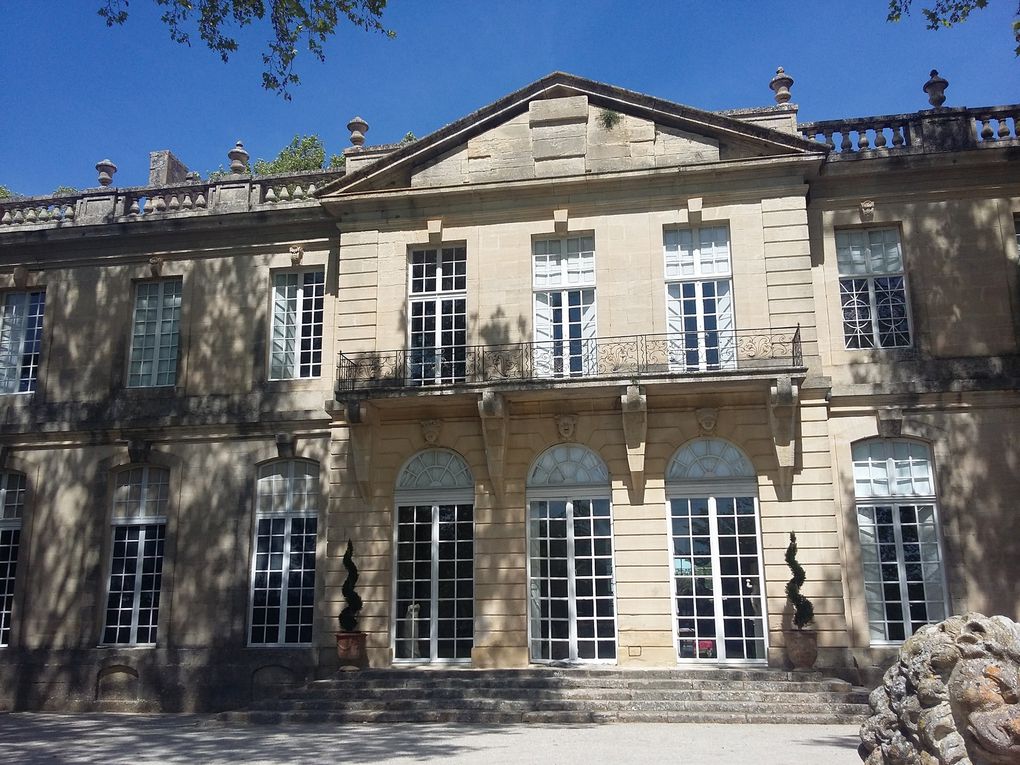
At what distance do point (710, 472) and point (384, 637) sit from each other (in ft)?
18.8

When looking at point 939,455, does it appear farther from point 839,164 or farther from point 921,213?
point 839,164

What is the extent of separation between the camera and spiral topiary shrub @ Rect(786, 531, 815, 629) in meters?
12.8

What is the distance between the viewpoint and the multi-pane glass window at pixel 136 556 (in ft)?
52.2

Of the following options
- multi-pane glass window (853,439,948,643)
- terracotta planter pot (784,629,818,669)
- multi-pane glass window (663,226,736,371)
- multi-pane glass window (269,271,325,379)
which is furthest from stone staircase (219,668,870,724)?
multi-pane glass window (269,271,325,379)

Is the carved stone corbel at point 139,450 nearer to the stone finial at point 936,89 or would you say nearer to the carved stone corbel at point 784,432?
the carved stone corbel at point 784,432

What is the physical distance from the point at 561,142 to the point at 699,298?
3.56 meters

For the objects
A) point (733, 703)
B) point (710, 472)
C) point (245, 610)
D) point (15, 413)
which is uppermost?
point (15, 413)

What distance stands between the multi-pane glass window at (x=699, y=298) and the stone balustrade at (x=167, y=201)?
6.55 metres

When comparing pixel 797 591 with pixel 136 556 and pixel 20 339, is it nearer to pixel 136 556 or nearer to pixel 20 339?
pixel 136 556

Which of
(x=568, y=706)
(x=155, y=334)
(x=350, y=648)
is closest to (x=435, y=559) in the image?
(x=350, y=648)

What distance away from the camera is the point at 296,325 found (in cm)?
1669

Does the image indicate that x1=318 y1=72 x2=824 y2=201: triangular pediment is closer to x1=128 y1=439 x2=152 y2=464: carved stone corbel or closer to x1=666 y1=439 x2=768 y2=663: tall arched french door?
x1=666 y1=439 x2=768 y2=663: tall arched french door

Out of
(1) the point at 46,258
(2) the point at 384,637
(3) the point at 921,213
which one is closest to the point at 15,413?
(1) the point at 46,258

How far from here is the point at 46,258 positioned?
17.8 meters
